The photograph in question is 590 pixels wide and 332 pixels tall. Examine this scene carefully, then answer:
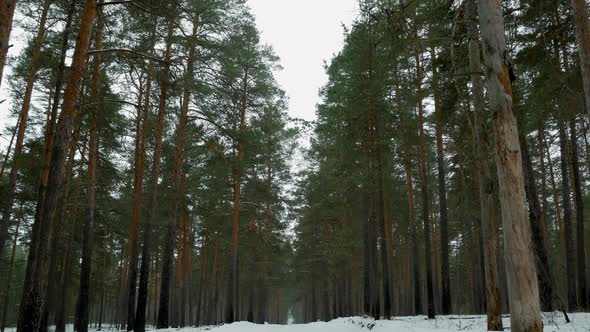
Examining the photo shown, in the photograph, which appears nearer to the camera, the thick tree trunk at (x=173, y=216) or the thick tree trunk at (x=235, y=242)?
the thick tree trunk at (x=173, y=216)

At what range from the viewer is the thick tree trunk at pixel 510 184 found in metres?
A: 3.99

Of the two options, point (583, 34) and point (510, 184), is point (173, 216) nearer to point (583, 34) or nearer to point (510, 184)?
point (510, 184)

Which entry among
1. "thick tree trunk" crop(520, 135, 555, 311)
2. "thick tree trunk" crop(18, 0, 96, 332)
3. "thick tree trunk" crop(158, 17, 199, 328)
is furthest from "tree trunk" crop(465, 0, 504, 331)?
"thick tree trunk" crop(158, 17, 199, 328)

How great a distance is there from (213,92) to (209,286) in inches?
946

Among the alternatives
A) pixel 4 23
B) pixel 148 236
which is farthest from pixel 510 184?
pixel 148 236

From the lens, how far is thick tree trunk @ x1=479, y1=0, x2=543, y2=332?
3.99 meters

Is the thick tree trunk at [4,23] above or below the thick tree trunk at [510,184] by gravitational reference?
above

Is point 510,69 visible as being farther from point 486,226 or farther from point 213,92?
point 213,92

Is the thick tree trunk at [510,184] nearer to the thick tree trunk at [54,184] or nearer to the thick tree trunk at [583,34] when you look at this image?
the thick tree trunk at [583,34]

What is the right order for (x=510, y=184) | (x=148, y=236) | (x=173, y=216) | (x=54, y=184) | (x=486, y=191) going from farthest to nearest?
(x=173, y=216)
(x=148, y=236)
(x=54, y=184)
(x=486, y=191)
(x=510, y=184)

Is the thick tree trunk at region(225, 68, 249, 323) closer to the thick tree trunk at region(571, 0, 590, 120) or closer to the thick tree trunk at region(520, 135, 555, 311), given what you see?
the thick tree trunk at region(520, 135, 555, 311)

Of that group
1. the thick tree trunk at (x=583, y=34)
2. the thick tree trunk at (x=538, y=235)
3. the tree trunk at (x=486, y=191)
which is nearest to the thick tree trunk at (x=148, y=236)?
the tree trunk at (x=486, y=191)

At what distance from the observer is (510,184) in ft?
13.8

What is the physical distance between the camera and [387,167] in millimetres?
16875
